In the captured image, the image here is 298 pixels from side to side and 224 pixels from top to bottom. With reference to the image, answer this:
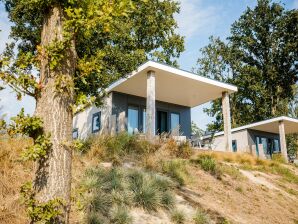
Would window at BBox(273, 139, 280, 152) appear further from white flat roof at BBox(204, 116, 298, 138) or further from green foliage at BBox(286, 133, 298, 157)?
green foliage at BBox(286, 133, 298, 157)

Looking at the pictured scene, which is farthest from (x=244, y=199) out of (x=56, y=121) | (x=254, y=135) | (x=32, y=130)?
(x=254, y=135)

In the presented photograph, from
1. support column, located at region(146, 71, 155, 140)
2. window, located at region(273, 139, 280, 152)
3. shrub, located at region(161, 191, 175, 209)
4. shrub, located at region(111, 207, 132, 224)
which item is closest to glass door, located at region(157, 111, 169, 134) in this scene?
support column, located at region(146, 71, 155, 140)

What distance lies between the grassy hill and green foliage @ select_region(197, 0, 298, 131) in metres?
24.3

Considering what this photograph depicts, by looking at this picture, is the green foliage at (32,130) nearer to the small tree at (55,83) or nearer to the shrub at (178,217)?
the small tree at (55,83)

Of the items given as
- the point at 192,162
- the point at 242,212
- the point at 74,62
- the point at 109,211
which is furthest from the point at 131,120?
the point at 74,62

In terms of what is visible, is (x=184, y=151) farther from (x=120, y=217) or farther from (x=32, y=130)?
(x=32, y=130)

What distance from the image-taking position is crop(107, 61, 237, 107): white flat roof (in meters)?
14.6

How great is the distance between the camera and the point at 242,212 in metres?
7.70

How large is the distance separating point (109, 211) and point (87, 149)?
3.53 m

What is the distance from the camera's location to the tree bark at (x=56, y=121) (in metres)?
2.92

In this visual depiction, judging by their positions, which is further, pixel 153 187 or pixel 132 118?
pixel 132 118

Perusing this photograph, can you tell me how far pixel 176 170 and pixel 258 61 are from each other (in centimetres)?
3080

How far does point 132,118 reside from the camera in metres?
17.9

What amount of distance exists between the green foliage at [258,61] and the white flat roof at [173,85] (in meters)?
17.3
